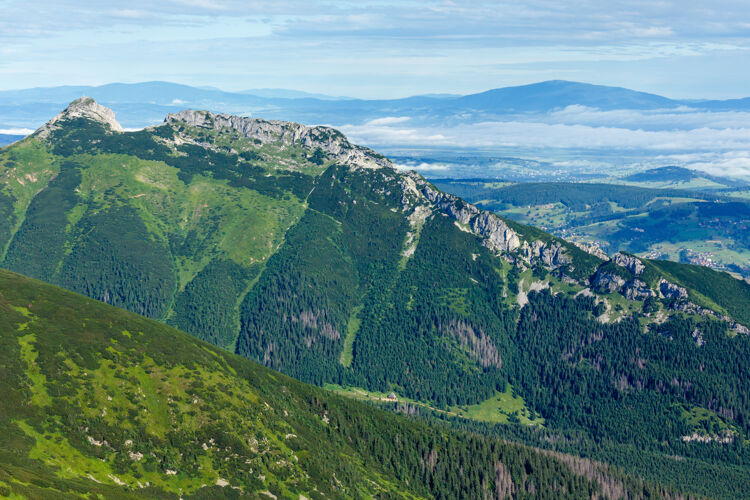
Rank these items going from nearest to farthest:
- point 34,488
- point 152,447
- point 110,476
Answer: point 34,488
point 110,476
point 152,447

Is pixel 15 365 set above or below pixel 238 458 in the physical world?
above

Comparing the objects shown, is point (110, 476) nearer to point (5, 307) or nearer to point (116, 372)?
point (116, 372)

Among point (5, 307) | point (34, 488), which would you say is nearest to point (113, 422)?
point (34, 488)

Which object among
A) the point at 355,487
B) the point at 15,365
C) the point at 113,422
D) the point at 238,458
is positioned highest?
the point at 15,365

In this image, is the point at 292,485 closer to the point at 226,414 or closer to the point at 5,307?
the point at 226,414

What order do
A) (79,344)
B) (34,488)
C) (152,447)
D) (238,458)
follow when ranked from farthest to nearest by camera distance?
(79,344) → (238,458) → (152,447) → (34,488)

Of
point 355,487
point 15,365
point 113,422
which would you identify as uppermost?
point 15,365

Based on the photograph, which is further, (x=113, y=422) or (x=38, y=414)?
(x=113, y=422)

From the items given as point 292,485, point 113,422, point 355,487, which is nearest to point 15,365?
point 113,422

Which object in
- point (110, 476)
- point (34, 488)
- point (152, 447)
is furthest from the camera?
point (152, 447)
